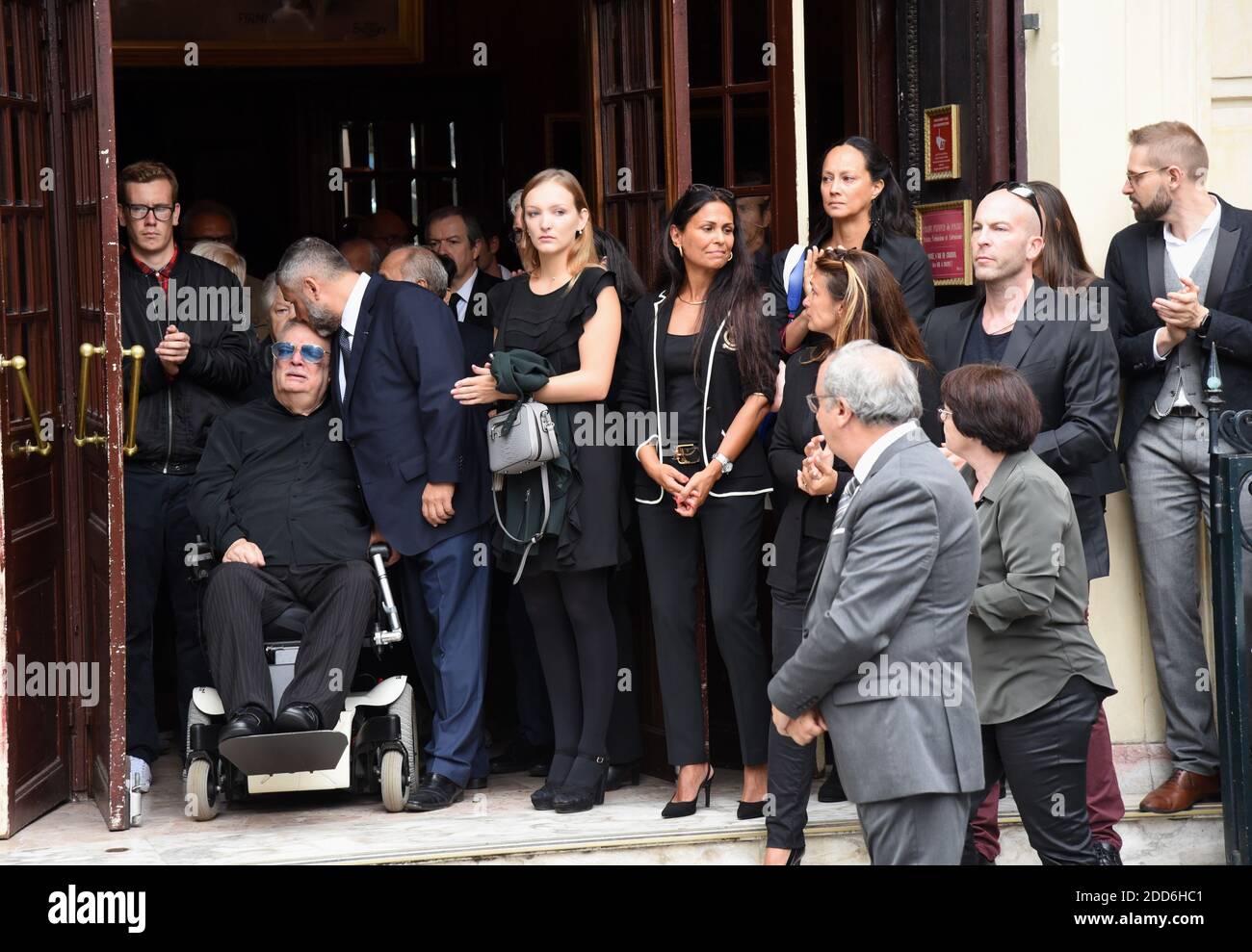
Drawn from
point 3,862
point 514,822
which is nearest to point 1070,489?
point 514,822

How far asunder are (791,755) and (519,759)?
1.50 m

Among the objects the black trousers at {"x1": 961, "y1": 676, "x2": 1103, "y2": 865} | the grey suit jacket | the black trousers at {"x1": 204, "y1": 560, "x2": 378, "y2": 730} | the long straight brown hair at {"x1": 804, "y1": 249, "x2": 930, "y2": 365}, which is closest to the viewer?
the grey suit jacket

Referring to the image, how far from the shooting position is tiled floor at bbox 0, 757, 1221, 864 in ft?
16.2

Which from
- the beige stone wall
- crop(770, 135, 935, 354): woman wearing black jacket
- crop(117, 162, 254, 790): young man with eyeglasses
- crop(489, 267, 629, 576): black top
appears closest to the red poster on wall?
the beige stone wall

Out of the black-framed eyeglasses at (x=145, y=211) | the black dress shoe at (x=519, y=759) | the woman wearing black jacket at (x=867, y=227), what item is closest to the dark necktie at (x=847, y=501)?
the woman wearing black jacket at (x=867, y=227)

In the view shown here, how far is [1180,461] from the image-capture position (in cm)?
539

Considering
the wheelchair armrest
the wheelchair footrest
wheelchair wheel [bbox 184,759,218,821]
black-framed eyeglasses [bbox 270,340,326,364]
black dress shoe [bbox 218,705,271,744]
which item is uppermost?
black-framed eyeglasses [bbox 270,340,326,364]

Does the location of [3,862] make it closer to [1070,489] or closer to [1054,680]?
[1054,680]

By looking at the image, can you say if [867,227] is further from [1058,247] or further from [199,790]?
[199,790]

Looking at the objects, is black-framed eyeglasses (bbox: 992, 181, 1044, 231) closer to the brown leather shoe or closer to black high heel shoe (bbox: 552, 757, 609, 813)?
the brown leather shoe

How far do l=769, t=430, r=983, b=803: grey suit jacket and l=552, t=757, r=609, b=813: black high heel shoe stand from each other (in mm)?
1781

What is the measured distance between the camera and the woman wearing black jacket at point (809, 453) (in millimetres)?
4754

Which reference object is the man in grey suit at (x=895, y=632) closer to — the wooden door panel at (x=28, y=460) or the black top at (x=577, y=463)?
the black top at (x=577, y=463)

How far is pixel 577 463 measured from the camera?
528 centimetres
